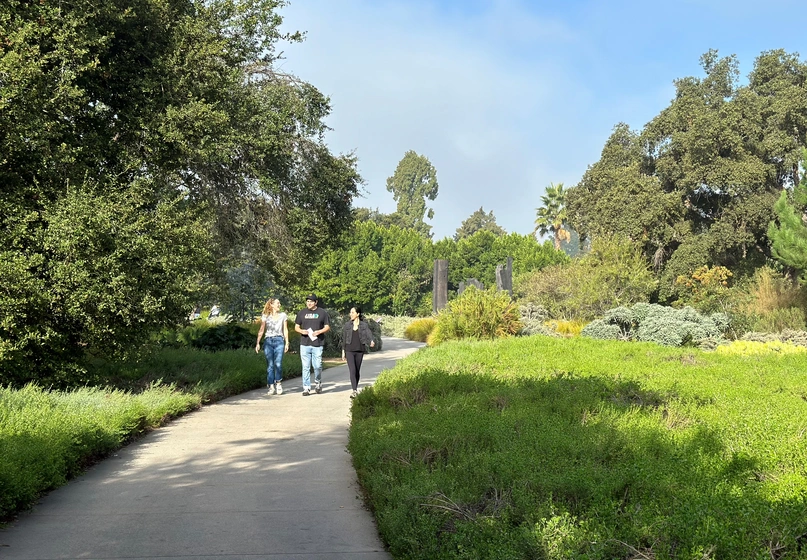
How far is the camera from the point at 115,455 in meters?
8.27

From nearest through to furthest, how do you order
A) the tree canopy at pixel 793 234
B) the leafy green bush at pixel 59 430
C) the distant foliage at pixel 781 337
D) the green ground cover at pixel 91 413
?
the leafy green bush at pixel 59 430 < the green ground cover at pixel 91 413 < the distant foliage at pixel 781 337 < the tree canopy at pixel 793 234

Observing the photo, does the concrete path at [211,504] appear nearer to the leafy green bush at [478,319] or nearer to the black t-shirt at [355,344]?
the black t-shirt at [355,344]

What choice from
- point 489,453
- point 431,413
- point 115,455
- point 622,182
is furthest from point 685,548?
point 622,182

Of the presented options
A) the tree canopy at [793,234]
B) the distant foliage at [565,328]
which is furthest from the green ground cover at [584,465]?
the tree canopy at [793,234]

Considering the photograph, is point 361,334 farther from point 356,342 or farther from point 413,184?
point 413,184

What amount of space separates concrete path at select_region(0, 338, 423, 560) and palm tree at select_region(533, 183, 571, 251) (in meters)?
74.9

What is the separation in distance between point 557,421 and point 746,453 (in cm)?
180

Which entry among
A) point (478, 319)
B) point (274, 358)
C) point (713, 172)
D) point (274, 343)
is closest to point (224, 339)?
point (274, 343)

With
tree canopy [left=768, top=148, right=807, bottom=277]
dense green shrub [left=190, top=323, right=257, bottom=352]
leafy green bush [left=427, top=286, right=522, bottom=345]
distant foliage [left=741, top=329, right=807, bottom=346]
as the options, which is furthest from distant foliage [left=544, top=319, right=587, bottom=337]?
dense green shrub [left=190, top=323, right=257, bottom=352]

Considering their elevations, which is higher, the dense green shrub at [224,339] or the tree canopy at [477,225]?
the tree canopy at [477,225]

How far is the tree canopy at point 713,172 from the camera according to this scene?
1388 inches

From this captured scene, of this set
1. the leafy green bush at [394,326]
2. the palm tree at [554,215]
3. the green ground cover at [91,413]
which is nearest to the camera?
the green ground cover at [91,413]

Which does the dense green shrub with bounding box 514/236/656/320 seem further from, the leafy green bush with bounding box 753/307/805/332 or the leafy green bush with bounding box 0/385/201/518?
the leafy green bush with bounding box 0/385/201/518

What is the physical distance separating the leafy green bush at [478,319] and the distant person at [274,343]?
665cm
